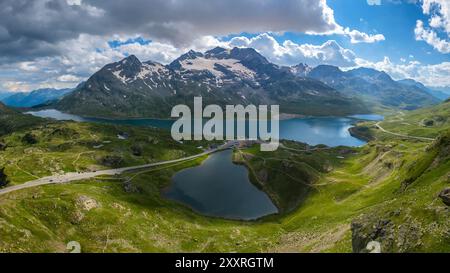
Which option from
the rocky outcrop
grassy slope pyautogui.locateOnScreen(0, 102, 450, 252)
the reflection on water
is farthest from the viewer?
the reflection on water

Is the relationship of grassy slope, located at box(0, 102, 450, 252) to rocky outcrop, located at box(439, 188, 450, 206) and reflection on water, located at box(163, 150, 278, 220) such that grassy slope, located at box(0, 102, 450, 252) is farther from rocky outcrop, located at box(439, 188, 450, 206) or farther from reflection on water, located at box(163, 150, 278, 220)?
reflection on water, located at box(163, 150, 278, 220)

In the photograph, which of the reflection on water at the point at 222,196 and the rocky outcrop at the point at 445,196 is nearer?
the rocky outcrop at the point at 445,196

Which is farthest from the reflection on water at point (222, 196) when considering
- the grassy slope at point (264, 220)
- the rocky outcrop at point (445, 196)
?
the rocky outcrop at point (445, 196)

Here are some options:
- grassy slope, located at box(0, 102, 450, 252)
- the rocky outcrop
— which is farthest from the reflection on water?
the rocky outcrop

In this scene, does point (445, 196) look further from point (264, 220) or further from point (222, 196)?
point (222, 196)

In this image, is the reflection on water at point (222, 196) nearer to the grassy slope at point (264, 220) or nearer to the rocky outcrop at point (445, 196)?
the grassy slope at point (264, 220)
